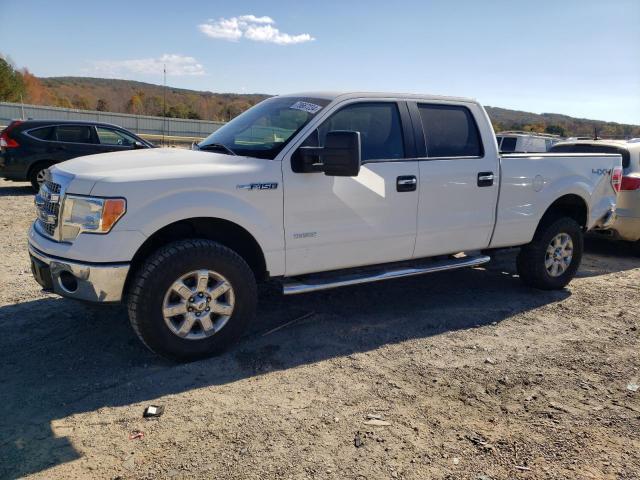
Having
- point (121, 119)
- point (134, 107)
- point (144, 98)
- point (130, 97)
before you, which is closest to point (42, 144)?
point (121, 119)

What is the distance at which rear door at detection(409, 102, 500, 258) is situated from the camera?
4.83 metres

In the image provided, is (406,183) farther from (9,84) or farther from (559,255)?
(9,84)

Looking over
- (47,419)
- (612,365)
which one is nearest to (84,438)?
(47,419)

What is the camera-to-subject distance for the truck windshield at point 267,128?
428 cm

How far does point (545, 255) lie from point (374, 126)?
2.54 metres

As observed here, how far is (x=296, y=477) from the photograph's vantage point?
2693mm

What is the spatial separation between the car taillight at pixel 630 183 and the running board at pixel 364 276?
140 inches

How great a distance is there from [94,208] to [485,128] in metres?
3.70

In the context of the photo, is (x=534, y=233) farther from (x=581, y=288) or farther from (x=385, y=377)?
(x=385, y=377)

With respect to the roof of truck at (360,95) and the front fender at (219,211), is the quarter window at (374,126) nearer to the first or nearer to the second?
the roof of truck at (360,95)

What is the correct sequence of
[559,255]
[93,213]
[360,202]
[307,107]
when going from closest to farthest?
[93,213] → [360,202] → [307,107] → [559,255]

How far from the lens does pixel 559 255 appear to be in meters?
5.96

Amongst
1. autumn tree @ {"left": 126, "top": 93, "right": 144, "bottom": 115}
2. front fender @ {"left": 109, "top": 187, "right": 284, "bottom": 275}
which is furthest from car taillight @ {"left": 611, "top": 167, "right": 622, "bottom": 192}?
autumn tree @ {"left": 126, "top": 93, "right": 144, "bottom": 115}

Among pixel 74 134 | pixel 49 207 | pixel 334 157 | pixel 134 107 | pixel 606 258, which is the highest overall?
pixel 134 107
